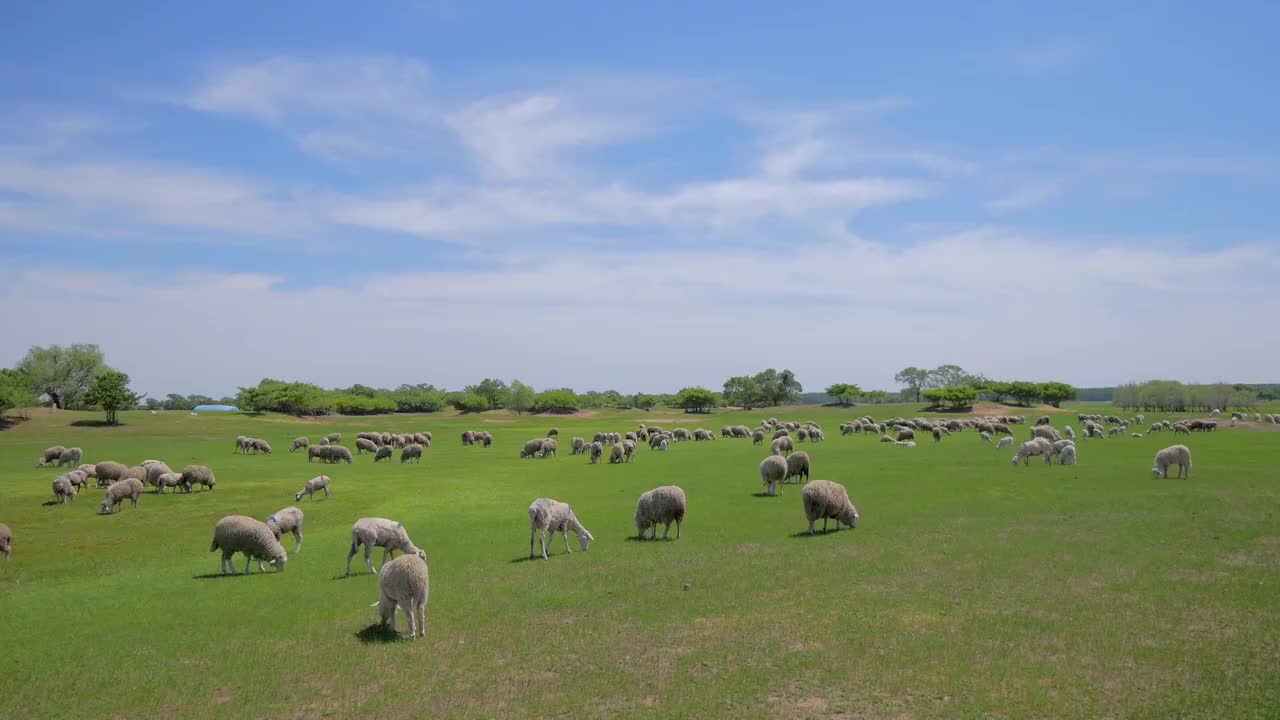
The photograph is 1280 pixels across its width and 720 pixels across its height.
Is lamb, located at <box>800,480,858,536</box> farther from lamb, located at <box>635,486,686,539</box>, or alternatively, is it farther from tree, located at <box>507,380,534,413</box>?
tree, located at <box>507,380,534,413</box>

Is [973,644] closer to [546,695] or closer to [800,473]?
[546,695]

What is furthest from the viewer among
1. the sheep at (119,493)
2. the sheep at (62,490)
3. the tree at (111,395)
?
the tree at (111,395)

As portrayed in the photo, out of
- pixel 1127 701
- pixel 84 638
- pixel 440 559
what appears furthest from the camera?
pixel 440 559

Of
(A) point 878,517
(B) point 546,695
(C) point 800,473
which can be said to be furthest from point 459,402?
(B) point 546,695

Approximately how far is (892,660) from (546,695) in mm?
4967

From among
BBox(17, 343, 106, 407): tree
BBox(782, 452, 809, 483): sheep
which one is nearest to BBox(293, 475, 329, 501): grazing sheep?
BBox(782, 452, 809, 483): sheep

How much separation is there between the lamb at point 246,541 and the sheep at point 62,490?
56.6 feet

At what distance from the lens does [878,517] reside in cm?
2408

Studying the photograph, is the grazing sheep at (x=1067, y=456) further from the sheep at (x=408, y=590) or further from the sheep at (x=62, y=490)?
the sheep at (x=62, y=490)

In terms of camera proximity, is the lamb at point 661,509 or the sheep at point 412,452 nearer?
the lamb at point 661,509

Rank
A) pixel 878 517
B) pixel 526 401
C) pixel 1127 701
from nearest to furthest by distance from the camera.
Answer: pixel 1127 701 < pixel 878 517 < pixel 526 401

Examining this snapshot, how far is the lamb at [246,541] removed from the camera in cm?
1897

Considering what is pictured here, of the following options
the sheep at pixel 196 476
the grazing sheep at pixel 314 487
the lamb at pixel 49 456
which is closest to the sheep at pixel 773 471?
the grazing sheep at pixel 314 487

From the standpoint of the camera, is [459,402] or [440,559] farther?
[459,402]
